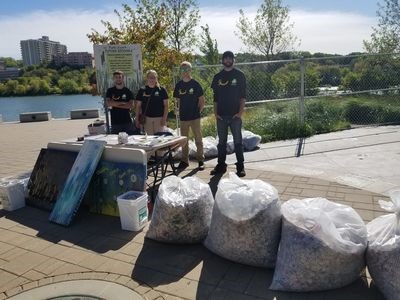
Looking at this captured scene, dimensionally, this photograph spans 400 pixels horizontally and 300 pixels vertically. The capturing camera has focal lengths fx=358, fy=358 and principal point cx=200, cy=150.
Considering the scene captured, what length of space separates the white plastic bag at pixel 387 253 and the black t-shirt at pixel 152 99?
13.5ft

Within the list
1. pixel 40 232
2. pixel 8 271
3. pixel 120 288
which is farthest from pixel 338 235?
pixel 40 232

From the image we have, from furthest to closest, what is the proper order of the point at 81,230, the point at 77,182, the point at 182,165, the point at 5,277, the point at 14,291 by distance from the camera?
1. the point at 182,165
2. the point at 77,182
3. the point at 81,230
4. the point at 5,277
5. the point at 14,291

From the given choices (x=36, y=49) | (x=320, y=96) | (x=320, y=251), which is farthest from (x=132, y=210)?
(x=36, y=49)

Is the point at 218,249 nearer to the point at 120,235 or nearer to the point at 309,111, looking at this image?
the point at 120,235

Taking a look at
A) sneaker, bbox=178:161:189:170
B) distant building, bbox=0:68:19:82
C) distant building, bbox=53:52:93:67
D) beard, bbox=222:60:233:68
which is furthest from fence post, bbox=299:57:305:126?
distant building, bbox=0:68:19:82

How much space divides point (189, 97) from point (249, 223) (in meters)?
3.41

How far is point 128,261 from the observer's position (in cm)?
335

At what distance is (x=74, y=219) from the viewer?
14.2 ft

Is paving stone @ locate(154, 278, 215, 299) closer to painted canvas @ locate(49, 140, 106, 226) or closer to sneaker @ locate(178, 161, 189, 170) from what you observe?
painted canvas @ locate(49, 140, 106, 226)

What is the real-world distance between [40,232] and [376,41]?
14.5 meters

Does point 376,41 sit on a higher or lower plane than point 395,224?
higher

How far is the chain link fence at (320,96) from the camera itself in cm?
850

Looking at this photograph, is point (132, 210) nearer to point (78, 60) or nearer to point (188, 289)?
point (188, 289)

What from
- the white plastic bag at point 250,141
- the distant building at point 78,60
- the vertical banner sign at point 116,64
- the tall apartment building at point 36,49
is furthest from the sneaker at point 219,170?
the tall apartment building at point 36,49
